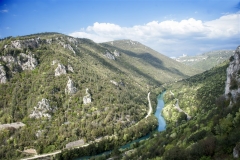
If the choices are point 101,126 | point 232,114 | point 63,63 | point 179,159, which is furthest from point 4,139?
point 232,114

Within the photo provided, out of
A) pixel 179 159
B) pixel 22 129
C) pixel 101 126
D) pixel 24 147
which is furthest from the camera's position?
pixel 101 126

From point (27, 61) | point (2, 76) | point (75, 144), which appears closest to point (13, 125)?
point (75, 144)

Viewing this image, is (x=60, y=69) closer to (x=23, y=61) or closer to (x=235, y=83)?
(x=23, y=61)

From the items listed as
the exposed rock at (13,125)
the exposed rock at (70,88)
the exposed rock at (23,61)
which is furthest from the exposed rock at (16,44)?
the exposed rock at (13,125)

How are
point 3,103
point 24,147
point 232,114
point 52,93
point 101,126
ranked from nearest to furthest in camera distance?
1. point 232,114
2. point 24,147
3. point 101,126
4. point 3,103
5. point 52,93

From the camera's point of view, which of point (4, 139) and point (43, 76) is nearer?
point (4, 139)

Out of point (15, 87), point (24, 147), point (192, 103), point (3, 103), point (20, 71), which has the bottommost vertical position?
point (24, 147)

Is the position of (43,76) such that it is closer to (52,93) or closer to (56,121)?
(52,93)

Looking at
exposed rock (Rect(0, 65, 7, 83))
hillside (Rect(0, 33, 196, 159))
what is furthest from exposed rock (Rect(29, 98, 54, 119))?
exposed rock (Rect(0, 65, 7, 83))
